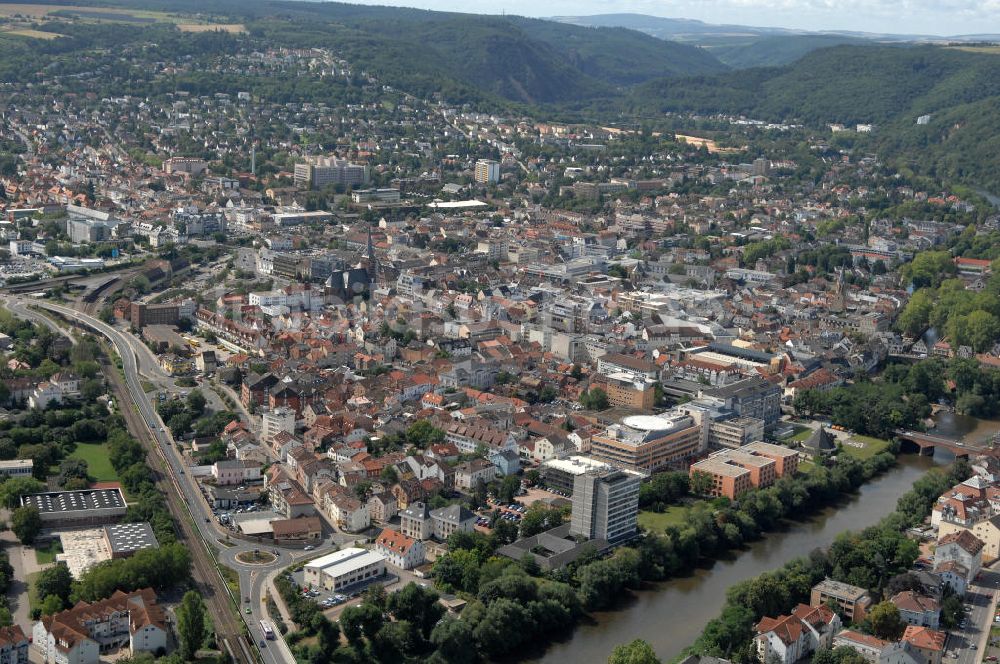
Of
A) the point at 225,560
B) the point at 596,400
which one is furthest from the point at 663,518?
the point at 225,560

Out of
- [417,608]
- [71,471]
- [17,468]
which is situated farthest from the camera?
[17,468]

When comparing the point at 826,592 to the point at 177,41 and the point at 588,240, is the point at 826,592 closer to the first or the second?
the point at 588,240

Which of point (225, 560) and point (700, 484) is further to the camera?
point (700, 484)

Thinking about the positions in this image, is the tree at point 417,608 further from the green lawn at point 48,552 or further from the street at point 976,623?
the street at point 976,623

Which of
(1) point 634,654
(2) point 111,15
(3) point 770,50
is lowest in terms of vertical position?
(3) point 770,50

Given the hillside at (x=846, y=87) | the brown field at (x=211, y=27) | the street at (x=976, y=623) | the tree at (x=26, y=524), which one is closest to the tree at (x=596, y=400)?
the street at (x=976, y=623)

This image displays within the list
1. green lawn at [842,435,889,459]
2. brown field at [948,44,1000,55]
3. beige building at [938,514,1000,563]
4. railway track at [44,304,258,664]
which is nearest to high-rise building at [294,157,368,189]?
railway track at [44,304,258,664]

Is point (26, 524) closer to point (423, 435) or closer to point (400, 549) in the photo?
point (400, 549)
